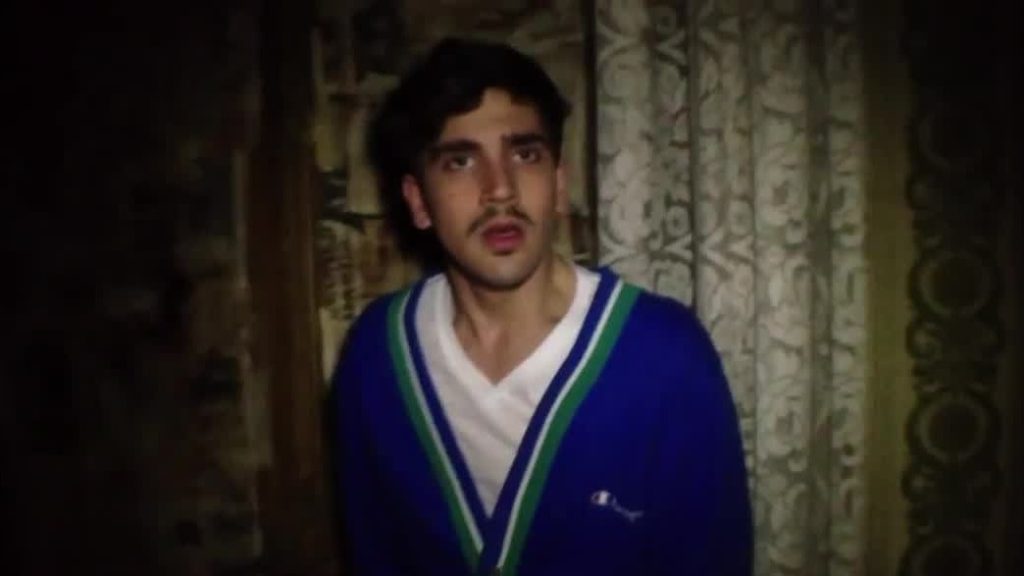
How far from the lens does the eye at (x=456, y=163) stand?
40.6 inches

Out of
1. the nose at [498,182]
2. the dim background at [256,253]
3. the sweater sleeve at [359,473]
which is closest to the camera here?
the nose at [498,182]

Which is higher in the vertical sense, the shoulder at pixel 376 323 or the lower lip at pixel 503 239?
the lower lip at pixel 503 239

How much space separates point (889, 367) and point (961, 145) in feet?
1.00

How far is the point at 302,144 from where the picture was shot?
1.32 metres

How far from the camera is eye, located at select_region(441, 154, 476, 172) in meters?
1.03

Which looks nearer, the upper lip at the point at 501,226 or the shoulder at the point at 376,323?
the upper lip at the point at 501,226

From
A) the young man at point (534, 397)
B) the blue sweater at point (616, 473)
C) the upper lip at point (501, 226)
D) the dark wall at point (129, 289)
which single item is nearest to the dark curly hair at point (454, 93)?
the young man at point (534, 397)

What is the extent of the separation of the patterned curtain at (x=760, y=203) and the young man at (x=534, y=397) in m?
0.17

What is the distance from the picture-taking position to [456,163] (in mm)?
1035

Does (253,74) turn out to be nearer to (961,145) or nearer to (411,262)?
(411,262)

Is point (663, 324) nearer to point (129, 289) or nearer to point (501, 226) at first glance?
point (501, 226)

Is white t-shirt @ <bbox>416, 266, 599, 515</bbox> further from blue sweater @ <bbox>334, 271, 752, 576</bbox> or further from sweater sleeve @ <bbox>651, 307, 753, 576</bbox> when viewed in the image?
sweater sleeve @ <bbox>651, 307, 753, 576</bbox>

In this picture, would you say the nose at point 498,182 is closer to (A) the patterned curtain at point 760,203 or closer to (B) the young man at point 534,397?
(B) the young man at point 534,397

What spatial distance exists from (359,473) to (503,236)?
1.17ft
